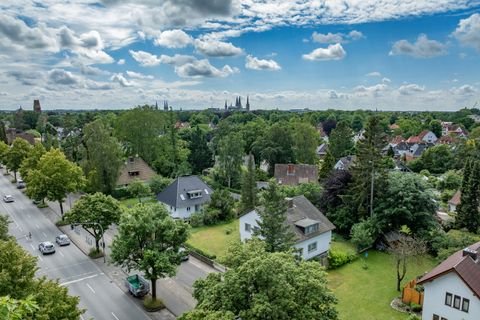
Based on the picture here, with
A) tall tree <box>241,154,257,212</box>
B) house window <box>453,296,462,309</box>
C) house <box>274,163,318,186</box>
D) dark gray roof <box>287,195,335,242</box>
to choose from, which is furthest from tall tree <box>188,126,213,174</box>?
house window <box>453,296,462,309</box>

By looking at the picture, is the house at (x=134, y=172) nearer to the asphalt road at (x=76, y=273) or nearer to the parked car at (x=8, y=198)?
the asphalt road at (x=76, y=273)

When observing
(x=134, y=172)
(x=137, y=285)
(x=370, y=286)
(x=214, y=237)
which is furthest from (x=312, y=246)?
(x=134, y=172)

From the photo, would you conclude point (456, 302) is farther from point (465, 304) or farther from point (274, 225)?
point (274, 225)

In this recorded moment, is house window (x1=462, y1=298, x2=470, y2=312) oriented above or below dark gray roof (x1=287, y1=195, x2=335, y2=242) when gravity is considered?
below

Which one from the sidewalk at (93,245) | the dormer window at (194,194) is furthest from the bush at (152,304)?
the dormer window at (194,194)

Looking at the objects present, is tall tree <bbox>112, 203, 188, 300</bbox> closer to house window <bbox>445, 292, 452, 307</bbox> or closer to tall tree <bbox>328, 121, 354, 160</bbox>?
house window <bbox>445, 292, 452, 307</bbox>

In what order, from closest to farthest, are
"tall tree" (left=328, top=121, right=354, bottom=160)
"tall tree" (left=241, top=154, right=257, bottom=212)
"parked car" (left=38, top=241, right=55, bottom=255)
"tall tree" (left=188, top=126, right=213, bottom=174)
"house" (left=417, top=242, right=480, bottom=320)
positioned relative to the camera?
1. "house" (left=417, top=242, right=480, bottom=320)
2. "parked car" (left=38, top=241, right=55, bottom=255)
3. "tall tree" (left=241, top=154, right=257, bottom=212)
4. "tall tree" (left=188, top=126, right=213, bottom=174)
5. "tall tree" (left=328, top=121, right=354, bottom=160)
